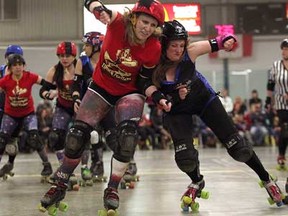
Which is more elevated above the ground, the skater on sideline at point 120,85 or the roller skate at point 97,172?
the skater on sideline at point 120,85

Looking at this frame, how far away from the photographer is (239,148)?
11.8 feet

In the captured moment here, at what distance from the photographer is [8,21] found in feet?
24.4

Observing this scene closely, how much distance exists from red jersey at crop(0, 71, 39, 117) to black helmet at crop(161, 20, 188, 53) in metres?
2.32

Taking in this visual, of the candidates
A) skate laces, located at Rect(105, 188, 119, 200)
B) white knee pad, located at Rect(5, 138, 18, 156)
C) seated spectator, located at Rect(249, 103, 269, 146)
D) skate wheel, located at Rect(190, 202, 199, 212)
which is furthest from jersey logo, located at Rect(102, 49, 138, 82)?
seated spectator, located at Rect(249, 103, 269, 146)

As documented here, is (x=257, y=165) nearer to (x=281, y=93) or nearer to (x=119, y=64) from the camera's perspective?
(x=119, y=64)

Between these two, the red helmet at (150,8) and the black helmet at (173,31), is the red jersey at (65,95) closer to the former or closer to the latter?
the black helmet at (173,31)

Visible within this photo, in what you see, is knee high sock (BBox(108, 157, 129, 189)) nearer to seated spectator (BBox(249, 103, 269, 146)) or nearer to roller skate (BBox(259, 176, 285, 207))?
roller skate (BBox(259, 176, 285, 207))

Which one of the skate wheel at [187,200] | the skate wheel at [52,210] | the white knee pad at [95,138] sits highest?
the white knee pad at [95,138]

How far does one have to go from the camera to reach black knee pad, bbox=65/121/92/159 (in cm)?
337

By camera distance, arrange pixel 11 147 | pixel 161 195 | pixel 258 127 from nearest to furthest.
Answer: pixel 161 195
pixel 11 147
pixel 258 127

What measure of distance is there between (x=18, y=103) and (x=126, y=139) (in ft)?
8.38

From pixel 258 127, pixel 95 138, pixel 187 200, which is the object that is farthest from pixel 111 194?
pixel 258 127

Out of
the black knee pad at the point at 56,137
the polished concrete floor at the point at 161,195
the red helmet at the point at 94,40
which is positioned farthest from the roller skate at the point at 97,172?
the red helmet at the point at 94,40

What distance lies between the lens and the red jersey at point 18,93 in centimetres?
555
